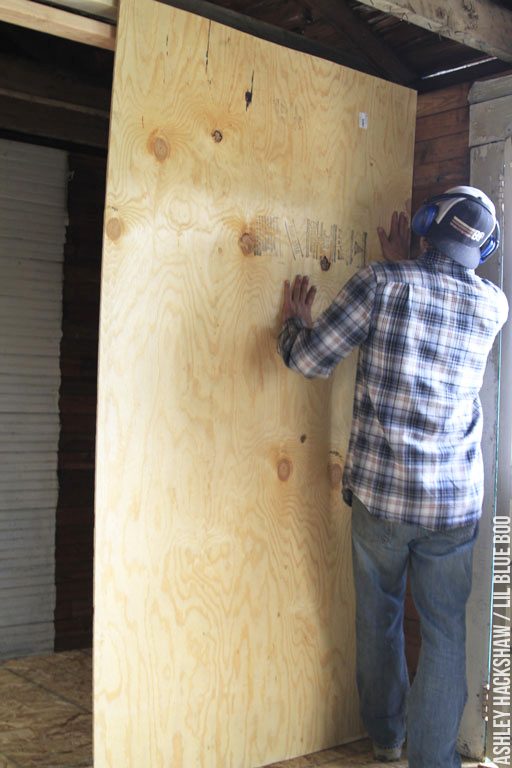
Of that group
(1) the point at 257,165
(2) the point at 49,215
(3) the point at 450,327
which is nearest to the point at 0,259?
(2) the point at 49,215

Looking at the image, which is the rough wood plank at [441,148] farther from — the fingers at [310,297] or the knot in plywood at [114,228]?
the knot in plywood at [114,228]

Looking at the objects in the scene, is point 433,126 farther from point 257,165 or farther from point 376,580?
point 376,580

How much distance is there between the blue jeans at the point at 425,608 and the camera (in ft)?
8.51

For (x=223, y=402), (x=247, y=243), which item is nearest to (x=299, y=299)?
(x=247, y=243)

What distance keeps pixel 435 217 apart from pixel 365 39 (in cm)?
108

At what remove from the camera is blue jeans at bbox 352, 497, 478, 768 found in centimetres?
259

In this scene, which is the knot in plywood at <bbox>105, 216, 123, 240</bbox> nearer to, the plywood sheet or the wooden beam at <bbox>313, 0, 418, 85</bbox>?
the plywood sheet

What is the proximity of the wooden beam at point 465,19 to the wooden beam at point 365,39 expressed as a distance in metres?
0.48

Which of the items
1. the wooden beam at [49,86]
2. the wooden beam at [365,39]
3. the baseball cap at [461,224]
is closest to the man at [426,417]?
the baseball cap at [461,224]

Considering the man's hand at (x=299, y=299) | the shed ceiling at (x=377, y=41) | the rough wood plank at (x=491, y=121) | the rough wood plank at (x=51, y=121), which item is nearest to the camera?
the man's hand at (x=299, y=299)

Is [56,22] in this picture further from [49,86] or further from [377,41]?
[49,86]

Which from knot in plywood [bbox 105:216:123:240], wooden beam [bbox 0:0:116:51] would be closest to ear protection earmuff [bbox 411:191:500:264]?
knot in plywood [bbox 105:216:123:240]

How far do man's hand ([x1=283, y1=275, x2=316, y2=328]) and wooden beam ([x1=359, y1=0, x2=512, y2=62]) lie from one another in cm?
89

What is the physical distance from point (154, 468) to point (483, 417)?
47.1 inches
